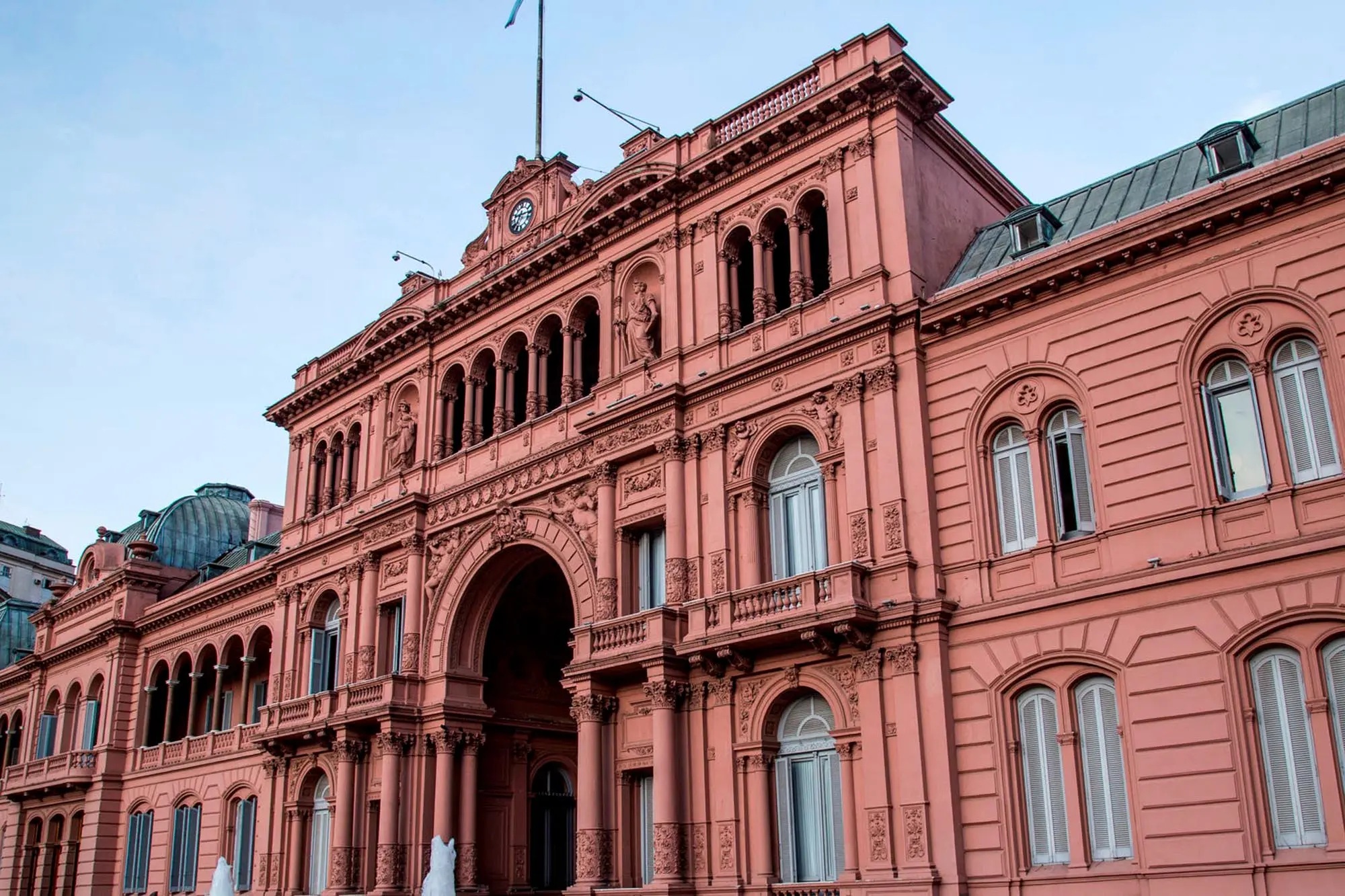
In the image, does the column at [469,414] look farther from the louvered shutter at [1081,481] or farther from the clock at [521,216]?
the louvered shutter at [1081,481]

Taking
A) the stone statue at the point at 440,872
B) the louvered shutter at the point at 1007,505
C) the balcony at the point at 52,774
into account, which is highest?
the louvered shutter at the point at 1007,505

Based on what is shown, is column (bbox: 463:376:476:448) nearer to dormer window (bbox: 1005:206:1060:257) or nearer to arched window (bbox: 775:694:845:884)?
arched window (bbox: 775:694:845:884)

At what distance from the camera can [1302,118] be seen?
24219mm

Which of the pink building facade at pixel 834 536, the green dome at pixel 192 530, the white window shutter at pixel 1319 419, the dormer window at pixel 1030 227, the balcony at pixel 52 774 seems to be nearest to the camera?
the white window shutter at pixel 1319 419

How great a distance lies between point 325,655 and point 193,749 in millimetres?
8810

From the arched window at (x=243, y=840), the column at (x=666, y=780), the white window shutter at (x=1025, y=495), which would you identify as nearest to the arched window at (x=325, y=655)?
the arched window at (x=243, y=840)

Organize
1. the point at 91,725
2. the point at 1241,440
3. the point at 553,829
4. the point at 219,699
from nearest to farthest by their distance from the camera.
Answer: the point at 1241,440, the point at 553,829, the point at 219,699, the point at 91,725

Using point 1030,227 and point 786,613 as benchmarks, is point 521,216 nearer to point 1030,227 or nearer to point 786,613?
point 1030,227

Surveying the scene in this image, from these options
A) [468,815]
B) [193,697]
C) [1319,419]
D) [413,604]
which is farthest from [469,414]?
[1319,419]

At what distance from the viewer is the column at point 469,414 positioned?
35.0 meters

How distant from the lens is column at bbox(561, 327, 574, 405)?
105ft

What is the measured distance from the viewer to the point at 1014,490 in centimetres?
2353

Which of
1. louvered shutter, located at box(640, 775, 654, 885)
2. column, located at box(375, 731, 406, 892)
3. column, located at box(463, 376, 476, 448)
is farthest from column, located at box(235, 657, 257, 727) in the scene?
louvered shutter, located at box(640, 775, 654, 885)

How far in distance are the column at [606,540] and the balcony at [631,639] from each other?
52cm
